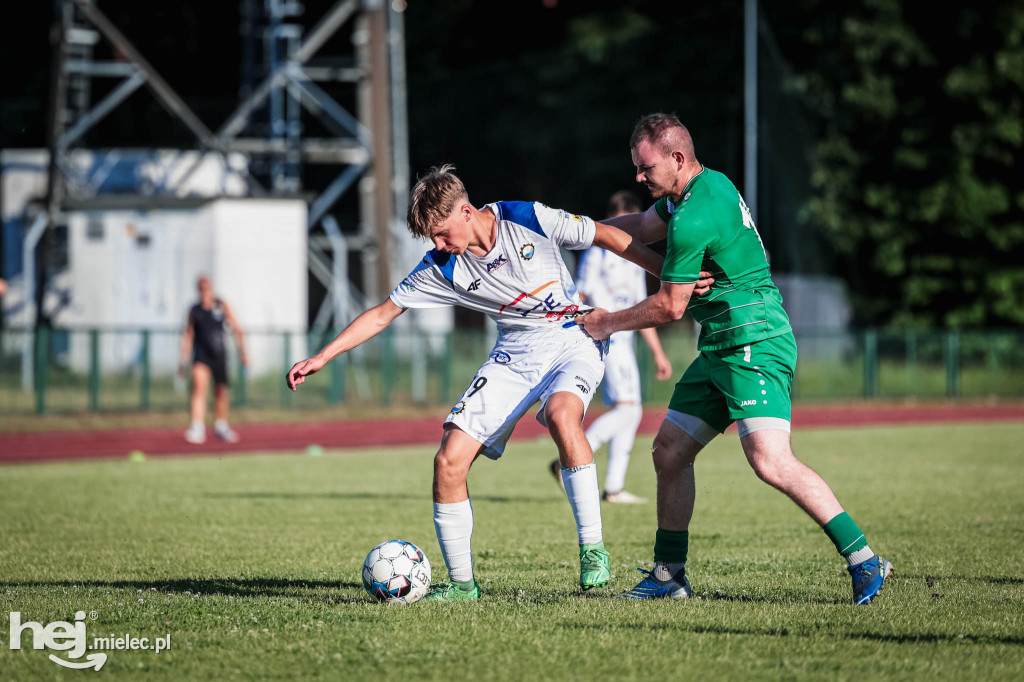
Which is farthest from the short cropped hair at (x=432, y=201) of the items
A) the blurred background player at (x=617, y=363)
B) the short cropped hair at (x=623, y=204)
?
the blurred background player at (x=617, y=363)

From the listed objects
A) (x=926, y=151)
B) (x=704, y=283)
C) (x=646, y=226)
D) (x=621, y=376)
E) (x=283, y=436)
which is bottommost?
(x=283, y=436)

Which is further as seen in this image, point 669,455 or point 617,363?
point 617,363

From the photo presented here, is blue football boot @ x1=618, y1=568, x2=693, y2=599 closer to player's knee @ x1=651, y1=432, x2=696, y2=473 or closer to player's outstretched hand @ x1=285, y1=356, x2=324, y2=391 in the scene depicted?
player's knee @ x1=651, y1=432, x2=696, y2=473

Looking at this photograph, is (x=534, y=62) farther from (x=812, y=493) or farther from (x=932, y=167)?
(x=812, y=493)

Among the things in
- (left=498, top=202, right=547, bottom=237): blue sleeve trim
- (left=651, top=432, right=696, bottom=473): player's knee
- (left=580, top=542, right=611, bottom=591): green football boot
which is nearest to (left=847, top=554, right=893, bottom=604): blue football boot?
(left=651, top=432, right=696, bottom=473): player's knee

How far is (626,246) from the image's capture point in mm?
5730

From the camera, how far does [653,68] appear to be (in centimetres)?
3953

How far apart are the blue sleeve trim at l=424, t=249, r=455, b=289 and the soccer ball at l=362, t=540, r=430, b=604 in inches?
50.7

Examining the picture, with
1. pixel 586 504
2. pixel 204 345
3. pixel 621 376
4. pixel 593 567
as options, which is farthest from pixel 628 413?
pixel 204 345

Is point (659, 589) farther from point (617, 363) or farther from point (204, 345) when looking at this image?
point (204, 345)

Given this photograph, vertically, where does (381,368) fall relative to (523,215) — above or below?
below

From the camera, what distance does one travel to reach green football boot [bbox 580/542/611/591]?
5.60m

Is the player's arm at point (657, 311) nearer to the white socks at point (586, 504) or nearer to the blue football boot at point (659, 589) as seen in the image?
the white socks at point (586, 504)

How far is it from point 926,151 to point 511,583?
31538 mm
